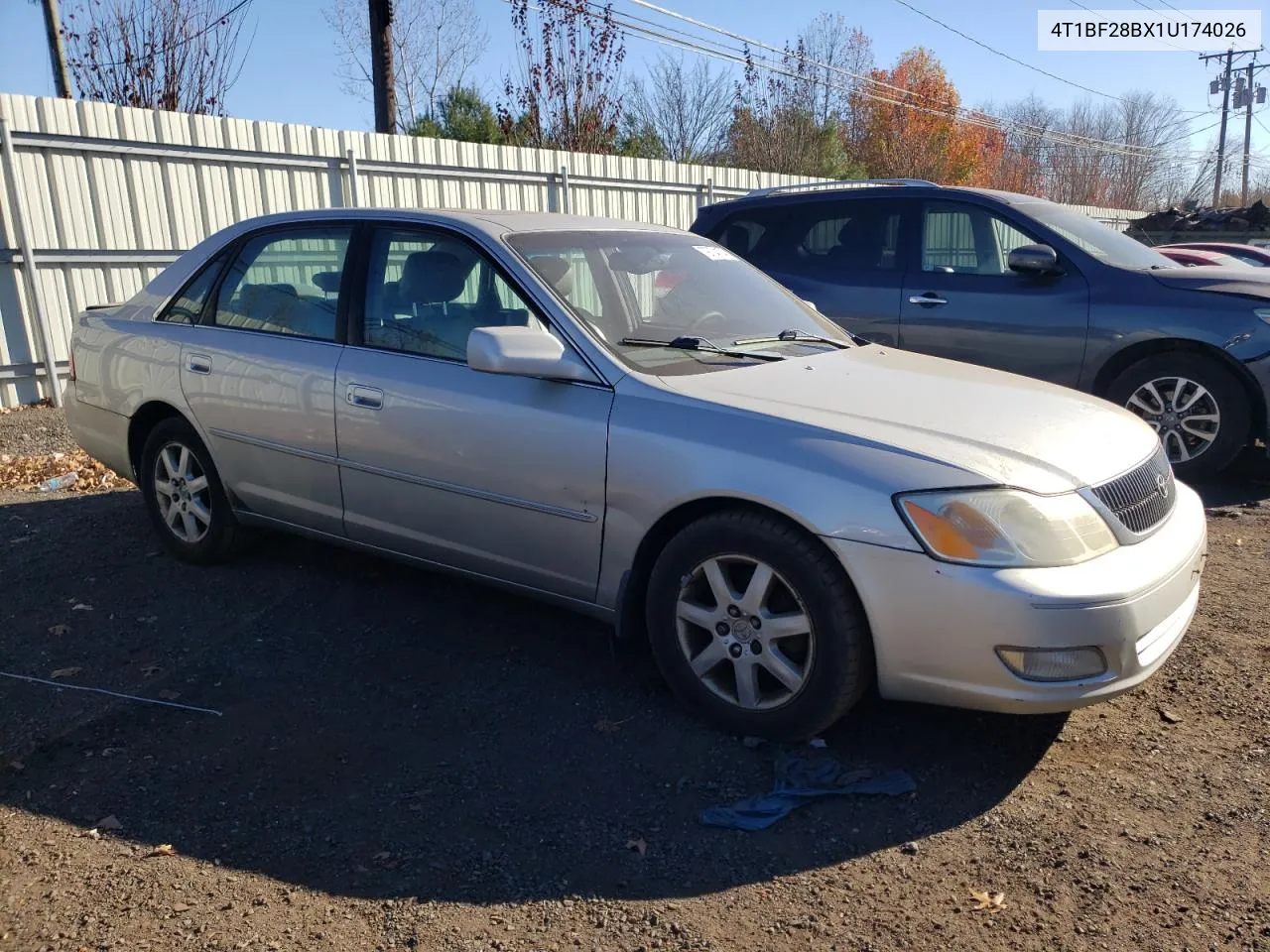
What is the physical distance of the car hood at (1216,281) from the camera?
20.6ft

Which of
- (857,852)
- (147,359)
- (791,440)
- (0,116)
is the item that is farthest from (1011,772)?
(0,116)

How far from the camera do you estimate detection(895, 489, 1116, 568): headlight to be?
286cm

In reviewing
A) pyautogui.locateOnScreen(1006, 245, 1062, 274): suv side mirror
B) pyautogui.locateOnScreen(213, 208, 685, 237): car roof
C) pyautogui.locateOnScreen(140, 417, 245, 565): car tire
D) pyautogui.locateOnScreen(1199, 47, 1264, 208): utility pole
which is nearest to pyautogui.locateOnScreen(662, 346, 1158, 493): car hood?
pyautogui.locateOnScreen(213, 208, 685, 237): car roof

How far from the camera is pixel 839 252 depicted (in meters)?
7.37

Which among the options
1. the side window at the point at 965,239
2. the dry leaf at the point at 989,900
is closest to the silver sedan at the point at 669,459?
the dry leaf at the point at 989,900

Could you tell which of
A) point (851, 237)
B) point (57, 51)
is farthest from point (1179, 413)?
point (57, 51)

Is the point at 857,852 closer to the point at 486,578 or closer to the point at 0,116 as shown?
the point at 486,578

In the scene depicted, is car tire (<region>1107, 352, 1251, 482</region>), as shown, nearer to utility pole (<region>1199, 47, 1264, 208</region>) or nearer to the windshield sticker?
the windshield sticker

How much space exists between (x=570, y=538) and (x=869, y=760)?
123 cm

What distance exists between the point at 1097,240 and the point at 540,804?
5.79 meters

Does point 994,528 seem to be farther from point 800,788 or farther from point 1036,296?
point 1036,296

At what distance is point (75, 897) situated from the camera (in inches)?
103

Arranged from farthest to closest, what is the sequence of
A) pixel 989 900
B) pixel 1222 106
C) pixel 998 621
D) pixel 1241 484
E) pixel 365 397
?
pixel 1222 106 < pixel 1241 484 < pixel 365 397 < pixel 998 621 < pixel 989 900

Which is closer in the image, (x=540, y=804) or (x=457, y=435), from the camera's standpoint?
(x=540, y=804)
